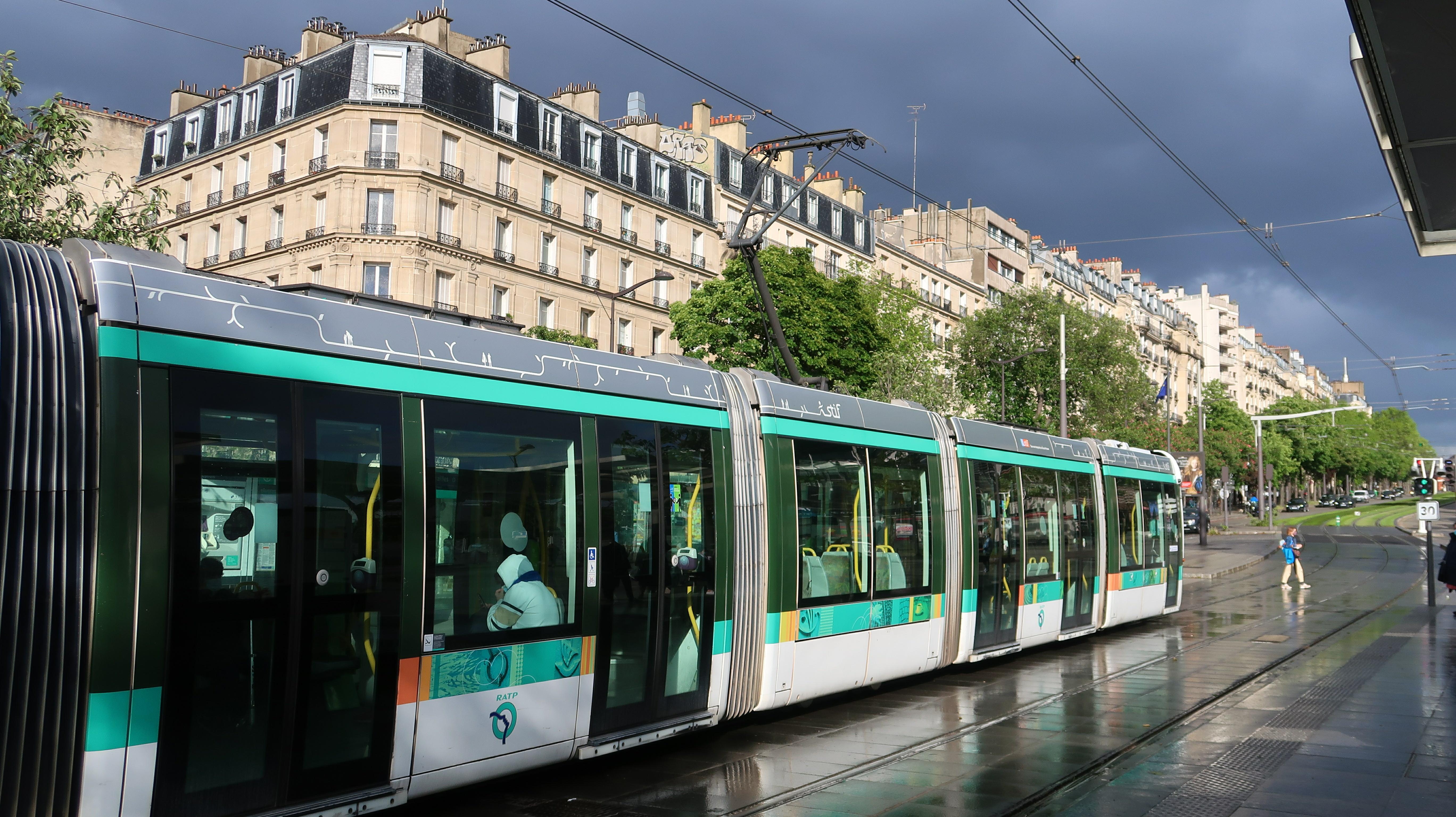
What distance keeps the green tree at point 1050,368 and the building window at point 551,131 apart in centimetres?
2745

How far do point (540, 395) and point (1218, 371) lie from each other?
14287 centimetres

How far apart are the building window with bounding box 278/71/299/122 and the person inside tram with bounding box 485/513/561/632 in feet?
133

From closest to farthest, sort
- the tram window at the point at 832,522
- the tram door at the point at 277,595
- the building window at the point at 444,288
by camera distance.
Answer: the tram door at the point at 277,595 < the tram window at the point at 832,522 < the building window at the point at 444,288

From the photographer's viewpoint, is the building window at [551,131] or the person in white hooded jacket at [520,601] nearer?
the person in white hooded jacket at [520,601]

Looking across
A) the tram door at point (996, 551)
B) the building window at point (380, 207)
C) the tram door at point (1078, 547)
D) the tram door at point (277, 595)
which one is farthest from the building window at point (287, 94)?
the tram door at point (277, 595)

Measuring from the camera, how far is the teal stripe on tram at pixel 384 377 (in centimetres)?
570

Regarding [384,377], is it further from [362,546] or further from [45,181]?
A: [45,181]

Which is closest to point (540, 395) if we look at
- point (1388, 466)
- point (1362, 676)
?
point (1362, 676)

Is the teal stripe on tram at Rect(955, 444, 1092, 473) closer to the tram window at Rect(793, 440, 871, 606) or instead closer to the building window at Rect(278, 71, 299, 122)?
the tram window at Rect(793, 440, 871, 606)

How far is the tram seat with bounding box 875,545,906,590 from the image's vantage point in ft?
38.1

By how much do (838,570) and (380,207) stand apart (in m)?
34.2

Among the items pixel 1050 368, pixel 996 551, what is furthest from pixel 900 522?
pixel 1050 368

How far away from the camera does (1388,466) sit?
531 feet

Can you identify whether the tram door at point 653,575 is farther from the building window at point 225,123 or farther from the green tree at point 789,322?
the building window at point 225,123
